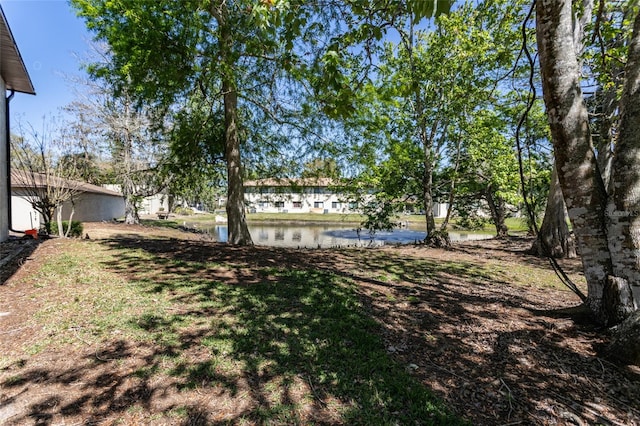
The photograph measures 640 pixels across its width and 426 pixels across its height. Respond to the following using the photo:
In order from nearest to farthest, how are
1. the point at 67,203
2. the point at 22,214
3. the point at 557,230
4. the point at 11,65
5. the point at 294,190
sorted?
the point at 11,65
the point at 557,230
the point at 294,190
the point at 22,214
the point at 67,203

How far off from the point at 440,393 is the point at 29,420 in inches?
113

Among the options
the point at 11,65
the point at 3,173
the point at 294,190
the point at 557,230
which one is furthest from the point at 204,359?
the point at 11,65

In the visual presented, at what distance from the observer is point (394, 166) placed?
9.72m

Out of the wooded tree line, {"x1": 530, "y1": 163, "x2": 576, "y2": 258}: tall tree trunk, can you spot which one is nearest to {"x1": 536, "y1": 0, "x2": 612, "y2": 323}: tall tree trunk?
the wooded tree line

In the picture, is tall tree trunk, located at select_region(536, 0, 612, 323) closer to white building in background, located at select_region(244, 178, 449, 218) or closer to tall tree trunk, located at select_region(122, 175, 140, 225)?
white building in background, located at select_region(244, 178, 449, 218)

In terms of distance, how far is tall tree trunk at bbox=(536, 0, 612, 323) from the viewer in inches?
103

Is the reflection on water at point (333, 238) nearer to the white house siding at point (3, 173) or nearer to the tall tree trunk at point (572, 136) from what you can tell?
the white house siding at point (3, 173)

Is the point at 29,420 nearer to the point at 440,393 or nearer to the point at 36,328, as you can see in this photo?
the point at 36,328

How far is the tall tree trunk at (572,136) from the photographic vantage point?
2623 millimetres

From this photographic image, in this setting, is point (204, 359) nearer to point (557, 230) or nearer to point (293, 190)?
point (293, 190)

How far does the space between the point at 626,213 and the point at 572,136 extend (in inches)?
31.0

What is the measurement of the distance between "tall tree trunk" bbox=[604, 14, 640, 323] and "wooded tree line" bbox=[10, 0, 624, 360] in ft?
0.03

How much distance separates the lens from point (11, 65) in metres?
7.57

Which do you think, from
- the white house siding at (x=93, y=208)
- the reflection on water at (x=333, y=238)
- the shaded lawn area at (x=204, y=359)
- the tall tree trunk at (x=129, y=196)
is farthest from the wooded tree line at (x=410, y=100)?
the white house siding at (x=93, y=208)
